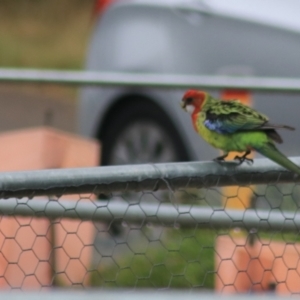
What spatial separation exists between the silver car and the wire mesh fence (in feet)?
3.80

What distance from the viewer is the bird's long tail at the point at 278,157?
292 cm

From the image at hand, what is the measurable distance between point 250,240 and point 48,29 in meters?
14.0

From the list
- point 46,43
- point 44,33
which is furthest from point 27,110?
point 44,33

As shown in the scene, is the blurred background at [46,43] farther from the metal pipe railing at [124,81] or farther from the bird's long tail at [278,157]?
the bird's long tail at [278,157]

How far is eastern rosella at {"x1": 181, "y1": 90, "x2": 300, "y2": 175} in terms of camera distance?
11.0 feet

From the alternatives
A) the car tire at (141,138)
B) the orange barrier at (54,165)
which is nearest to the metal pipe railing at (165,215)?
the orange barrier at (54,165)

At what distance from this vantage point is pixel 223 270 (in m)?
3.96

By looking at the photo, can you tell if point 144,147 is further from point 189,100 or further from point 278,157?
point 278,157

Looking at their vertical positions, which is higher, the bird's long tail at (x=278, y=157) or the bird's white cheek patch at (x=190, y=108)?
the bird's long tail at (x=278, y=157)

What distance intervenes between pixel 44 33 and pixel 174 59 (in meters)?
10.9

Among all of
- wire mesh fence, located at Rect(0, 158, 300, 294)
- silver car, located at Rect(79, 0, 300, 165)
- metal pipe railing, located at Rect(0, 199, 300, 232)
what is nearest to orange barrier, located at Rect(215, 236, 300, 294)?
wire mesh fence, located at Rect(0, 158, 300, 294)

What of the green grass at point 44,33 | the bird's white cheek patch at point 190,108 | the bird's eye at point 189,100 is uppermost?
the bird's eye at point 189,100

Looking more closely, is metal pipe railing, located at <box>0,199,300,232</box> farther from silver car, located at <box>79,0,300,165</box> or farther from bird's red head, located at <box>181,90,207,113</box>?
silver car, located at <box>79,0,300,165</box>

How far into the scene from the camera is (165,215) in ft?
11.9
